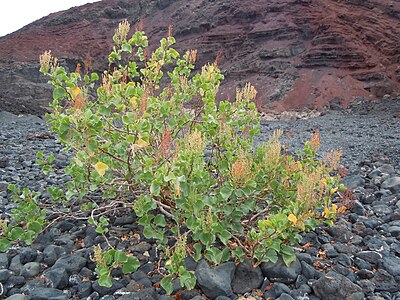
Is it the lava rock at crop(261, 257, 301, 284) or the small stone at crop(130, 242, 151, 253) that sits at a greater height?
the small stone at crop(130, 242, 151, 253)

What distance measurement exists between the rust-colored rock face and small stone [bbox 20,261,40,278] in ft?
40.6

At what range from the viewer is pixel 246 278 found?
6.48 feet

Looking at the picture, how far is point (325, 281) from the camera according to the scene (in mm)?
1899

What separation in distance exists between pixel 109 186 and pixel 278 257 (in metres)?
1.33

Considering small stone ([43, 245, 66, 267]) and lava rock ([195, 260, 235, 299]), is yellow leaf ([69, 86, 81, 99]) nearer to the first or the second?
small stone ([43, 245, 66, 267])

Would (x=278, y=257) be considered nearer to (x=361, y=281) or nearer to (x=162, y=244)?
(x=361, y=281)

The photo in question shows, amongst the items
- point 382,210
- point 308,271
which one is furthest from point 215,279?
point 382,210

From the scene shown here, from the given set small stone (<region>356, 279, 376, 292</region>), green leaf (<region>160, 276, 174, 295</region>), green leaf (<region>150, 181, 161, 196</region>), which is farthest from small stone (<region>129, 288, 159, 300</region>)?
small stone (<region>356, 279, 376, 292</region>)

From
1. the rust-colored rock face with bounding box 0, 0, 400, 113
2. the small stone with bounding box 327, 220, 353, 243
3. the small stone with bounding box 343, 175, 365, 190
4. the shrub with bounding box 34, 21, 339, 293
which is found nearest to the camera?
the shrub with bounding box 34, 21, 339, 293

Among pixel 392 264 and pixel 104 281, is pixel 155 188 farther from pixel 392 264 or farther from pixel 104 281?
pixel 392 264

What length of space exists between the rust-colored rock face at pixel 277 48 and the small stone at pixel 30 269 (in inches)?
488

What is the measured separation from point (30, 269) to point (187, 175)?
3.66 feet

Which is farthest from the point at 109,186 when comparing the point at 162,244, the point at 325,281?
the point at 325,281

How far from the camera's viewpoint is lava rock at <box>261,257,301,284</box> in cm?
198
